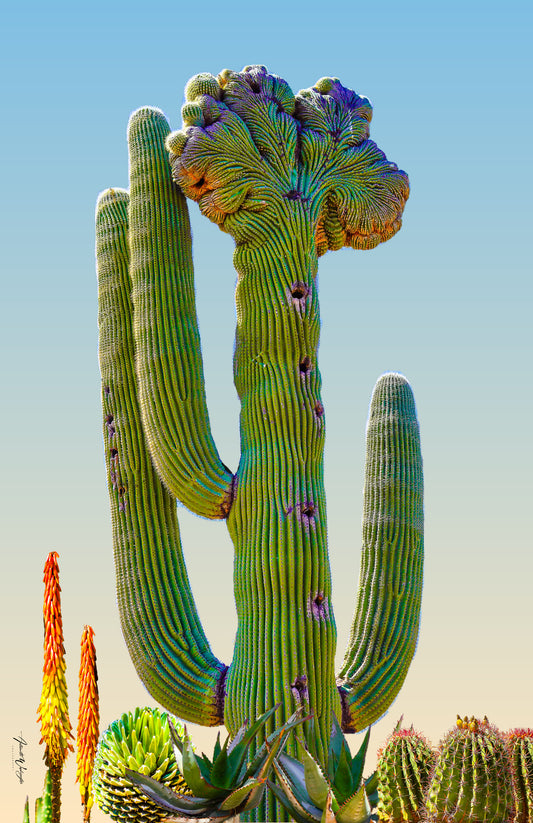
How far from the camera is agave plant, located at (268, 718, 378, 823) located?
6.26m

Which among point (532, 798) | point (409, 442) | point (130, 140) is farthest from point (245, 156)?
point (532, 798)

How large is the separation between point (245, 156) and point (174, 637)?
14.8 feet

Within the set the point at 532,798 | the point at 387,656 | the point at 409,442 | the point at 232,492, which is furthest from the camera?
the point at 409,442

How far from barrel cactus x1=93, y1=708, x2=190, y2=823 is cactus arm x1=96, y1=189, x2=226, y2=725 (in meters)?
0.45

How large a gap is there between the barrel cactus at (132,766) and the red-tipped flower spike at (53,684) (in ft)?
2.14

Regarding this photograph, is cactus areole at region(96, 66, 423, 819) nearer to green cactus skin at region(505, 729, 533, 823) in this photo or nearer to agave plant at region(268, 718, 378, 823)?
agave plant at region(268, 718, 378, 823)

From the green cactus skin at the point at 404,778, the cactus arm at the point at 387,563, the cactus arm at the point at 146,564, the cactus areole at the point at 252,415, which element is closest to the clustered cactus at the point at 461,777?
the green cactus skin at the point at 404,778

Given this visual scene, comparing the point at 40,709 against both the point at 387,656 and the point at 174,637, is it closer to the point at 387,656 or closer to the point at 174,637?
the point at 174,637

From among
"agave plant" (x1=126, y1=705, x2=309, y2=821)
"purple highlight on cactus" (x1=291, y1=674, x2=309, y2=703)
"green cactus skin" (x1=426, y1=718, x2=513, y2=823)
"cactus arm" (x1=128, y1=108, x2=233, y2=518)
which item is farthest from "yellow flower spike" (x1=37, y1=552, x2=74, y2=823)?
"green cactus skin" (x1=426, y1=718, x2=513, y2=823)

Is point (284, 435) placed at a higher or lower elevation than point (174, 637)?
higher

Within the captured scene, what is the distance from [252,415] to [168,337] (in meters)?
1.08

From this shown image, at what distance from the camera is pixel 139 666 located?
10.0m

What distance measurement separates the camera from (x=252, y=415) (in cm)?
981

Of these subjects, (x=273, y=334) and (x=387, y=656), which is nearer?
(x=273, y=334)
